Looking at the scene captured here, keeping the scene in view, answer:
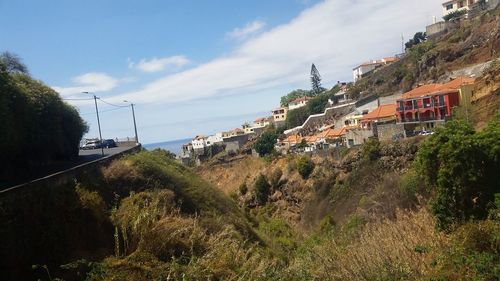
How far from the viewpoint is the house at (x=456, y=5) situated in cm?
6019

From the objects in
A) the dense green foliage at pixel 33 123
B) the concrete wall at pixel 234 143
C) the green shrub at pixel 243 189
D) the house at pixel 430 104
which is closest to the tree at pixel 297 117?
the concrete wall at pixel 234 143

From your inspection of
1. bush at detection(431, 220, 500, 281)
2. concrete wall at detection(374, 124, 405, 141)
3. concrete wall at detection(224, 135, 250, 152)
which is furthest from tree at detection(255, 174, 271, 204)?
bush at detection(431, 220, 500, 281)

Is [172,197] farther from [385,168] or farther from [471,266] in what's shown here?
[385,168]

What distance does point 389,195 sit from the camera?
927 inches

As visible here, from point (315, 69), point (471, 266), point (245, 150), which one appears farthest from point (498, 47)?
point (315, 69)

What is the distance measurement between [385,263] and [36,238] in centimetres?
656

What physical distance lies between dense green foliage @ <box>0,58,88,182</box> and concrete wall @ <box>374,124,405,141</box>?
25.3 m

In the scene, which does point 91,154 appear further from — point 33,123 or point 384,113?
point 384,113

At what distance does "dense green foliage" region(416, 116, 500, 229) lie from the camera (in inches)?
530

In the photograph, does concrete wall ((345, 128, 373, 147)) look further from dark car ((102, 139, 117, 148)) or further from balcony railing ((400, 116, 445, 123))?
dark car ((102, 139, 117, 148))

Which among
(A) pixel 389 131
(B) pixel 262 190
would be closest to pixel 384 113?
(A) pixel 389 131

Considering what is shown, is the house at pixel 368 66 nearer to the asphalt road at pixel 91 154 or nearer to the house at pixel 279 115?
the house at pixel 279 115

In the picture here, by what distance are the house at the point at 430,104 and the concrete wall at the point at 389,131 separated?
3.29ft

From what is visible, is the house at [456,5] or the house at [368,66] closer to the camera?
the house at [456,5]
